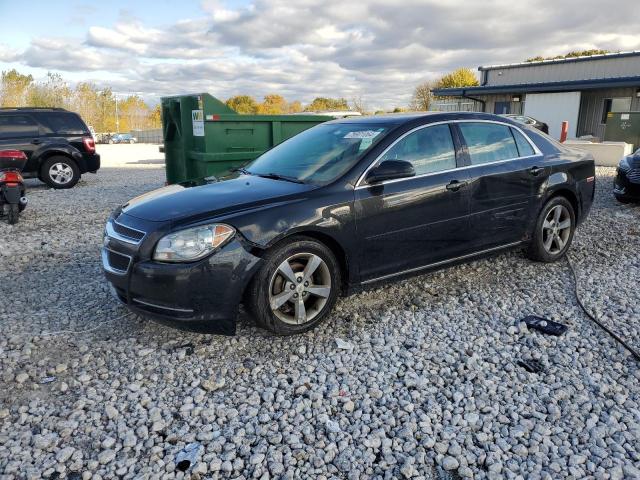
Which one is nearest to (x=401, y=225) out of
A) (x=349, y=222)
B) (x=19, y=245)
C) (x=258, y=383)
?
(x=349, y=222)

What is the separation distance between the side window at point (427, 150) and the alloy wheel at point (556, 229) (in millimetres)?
1554

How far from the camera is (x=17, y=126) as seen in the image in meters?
11.7

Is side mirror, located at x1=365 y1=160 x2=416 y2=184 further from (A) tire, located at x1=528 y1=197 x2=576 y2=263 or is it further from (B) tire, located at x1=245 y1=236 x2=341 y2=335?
(A) tire, located at x1=528 y1=197 x2=576 y2=263

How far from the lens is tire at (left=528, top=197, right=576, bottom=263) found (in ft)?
17.4

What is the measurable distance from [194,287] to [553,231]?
395cm

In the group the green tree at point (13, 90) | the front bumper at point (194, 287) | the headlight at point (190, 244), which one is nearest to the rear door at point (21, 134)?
the front bumper at point (194, 287)

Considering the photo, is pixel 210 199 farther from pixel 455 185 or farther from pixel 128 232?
pixel 455 185

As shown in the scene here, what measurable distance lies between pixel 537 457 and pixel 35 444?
2616 mm

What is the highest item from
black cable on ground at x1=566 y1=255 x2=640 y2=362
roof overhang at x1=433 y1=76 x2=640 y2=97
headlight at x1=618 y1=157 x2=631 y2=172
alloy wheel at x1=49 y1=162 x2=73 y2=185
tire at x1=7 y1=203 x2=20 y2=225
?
roof overhang at x1=433 y1=76 x2=640 y2=97

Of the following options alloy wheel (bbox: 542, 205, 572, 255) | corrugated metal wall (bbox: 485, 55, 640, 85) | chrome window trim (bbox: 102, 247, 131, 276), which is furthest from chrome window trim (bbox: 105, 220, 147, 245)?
corrugated metal wall (bbox: 485, 55, 640, 85)

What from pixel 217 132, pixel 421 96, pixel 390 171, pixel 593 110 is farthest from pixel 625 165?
pixel 421 96

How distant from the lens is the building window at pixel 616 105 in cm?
2422

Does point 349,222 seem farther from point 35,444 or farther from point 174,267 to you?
point 35,444

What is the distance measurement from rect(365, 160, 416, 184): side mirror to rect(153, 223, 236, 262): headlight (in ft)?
4.21
